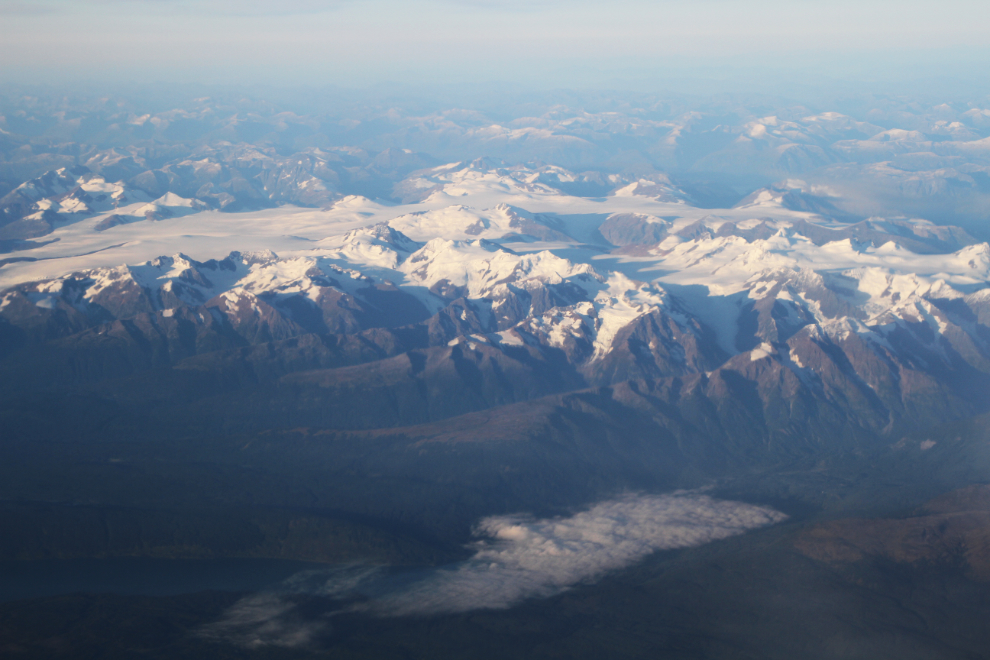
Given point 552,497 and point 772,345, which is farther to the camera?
point 772,345

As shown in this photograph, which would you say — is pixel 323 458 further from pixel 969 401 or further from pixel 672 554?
pixel 969 401

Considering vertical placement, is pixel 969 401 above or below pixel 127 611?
below

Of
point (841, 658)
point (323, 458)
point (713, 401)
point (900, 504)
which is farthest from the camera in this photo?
point (713, 401)

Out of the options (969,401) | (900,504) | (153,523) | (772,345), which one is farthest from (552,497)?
(969,401)

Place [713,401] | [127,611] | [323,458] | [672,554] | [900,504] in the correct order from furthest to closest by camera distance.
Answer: [713,401] < [323,458] < [900,504] < [672,554] < [127,611]

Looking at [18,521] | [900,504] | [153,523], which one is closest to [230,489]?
[153,523]

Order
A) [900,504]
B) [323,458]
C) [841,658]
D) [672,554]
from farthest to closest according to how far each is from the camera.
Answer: [323,458] → [900,504] → [672,554] → [841,658]

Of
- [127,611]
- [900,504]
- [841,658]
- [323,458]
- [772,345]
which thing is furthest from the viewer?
[772,345]

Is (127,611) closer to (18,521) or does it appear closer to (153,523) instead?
(153,523)

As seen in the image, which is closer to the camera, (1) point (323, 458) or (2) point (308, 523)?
(2) point (308, 523)
